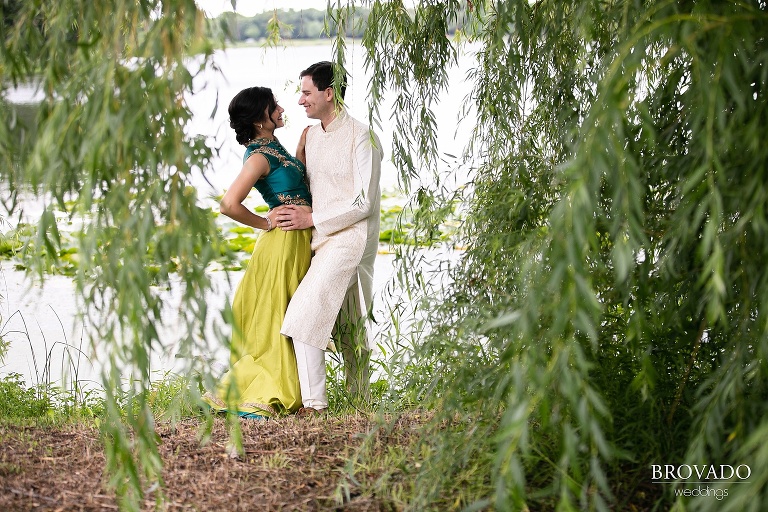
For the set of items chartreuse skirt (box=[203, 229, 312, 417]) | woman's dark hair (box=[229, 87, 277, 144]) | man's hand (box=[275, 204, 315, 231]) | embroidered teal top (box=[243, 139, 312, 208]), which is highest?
woman's dark hair (box=[229, 87, 277, 144])

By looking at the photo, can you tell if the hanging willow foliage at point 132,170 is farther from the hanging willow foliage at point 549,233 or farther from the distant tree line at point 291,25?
the distant tree line at point 291,25

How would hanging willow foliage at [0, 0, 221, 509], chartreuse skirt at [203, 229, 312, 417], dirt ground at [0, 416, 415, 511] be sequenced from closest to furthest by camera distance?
hanging willow foliage at [0, 0, 221, 509], dirt ground at [0, 416, 415, 511], chartreuse skirt at [203, 229, 312, 417]

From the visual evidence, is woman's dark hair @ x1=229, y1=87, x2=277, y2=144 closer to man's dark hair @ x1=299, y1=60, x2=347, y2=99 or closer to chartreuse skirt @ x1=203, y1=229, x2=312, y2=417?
man's dark hair @ x1=299, y1=60, x2=347, y2=99

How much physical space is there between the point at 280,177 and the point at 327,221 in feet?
0.83

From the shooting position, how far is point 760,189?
4.77ft

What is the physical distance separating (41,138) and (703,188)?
127cm

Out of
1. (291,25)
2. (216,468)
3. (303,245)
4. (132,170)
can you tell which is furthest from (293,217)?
(132,170)

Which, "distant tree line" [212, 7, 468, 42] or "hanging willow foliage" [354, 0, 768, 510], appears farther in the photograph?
"distant tree line" [212, 7, 468, 42]

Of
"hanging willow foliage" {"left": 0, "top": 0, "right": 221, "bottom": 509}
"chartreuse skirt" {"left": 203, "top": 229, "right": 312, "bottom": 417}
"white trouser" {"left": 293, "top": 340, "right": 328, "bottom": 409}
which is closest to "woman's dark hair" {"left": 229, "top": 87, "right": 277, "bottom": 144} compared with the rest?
"chartreuse skirt" {"left": 203, "top": 229, "right": 312, "bottom": 417}

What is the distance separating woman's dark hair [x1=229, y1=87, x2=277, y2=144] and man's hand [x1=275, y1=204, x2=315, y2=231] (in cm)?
32

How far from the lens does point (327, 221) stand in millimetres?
3135

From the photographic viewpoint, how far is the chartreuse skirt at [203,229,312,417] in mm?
3205

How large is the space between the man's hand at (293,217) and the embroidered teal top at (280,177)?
35 millimetres

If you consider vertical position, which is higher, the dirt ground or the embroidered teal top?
the embroidered teal top
